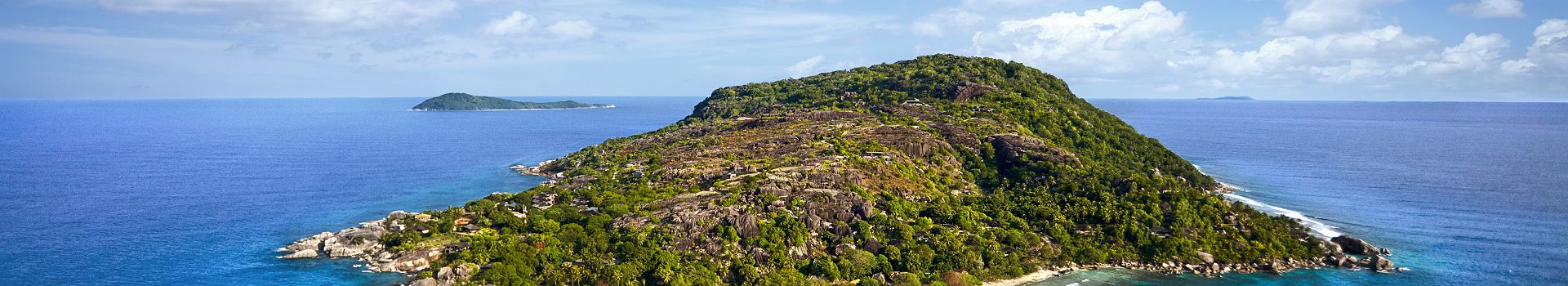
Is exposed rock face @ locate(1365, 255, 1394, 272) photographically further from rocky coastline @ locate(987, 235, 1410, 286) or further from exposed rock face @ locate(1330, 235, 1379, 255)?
exposed rock face @ locate(1330, 235, 1379, 255)

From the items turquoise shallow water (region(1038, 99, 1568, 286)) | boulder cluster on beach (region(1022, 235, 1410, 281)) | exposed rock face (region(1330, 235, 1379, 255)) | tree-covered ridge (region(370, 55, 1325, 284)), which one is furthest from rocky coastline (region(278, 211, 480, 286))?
exposed rock face (region(1330, 235, 1379, 255))

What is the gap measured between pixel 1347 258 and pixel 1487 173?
Answer: 277 feet

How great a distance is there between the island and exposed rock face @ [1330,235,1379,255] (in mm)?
127

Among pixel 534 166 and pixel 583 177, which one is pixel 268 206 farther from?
pixel 534 166

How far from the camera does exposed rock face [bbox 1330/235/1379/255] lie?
281ft

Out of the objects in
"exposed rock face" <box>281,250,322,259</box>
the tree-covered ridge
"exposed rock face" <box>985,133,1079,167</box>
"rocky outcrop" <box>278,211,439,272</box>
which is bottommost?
"exposed rock face" <box>281,250,322,259</box>

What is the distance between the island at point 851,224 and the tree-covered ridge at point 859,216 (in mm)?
226

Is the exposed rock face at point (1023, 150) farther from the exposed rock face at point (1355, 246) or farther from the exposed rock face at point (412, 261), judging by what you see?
the exposed rock face at point (412, 261)

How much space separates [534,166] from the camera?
16500cm

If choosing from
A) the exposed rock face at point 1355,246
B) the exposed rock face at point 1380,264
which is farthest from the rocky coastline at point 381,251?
the exposed rock face at point 1355,246

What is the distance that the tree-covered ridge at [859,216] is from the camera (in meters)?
75.8

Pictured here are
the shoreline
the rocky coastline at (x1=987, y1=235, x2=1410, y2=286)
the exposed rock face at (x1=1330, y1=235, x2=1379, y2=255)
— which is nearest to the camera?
the shoreline

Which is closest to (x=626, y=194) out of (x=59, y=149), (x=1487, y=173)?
(x=1487, y=173)

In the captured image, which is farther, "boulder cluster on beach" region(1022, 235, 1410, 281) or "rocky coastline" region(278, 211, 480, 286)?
"boulder cluster on beach" region(1022, 235, 1410, 281)
